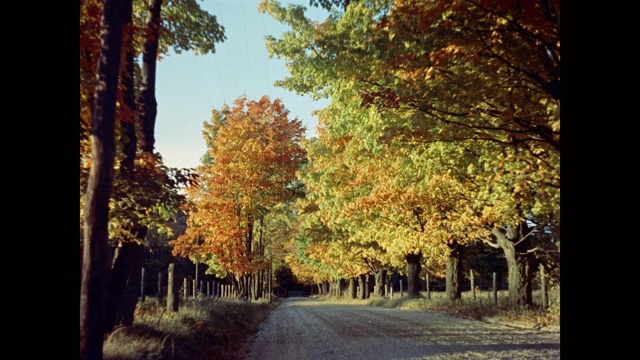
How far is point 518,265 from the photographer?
57.0ft

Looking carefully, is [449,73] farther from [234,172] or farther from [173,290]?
[234,172]

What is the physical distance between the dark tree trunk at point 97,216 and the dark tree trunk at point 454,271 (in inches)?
A: 839

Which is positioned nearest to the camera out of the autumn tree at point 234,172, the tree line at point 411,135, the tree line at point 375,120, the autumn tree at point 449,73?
the tree line at point 375,120

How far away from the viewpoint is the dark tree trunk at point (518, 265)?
55.1 feet

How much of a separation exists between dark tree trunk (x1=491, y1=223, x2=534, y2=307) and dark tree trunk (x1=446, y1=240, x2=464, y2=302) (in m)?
5.75

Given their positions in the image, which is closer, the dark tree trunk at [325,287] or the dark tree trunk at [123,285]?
the dark tree trunk at [123,285]

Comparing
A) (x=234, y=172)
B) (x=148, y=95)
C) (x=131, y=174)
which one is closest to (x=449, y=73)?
(x=131, y=174)

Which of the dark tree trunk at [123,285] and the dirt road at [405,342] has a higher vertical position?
the dark tree trunk at [123,285]

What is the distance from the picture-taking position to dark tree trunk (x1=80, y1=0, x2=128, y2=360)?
15.2 feet

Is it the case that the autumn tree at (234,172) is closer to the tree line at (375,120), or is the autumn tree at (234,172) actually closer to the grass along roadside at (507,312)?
the tree line at (375,120)

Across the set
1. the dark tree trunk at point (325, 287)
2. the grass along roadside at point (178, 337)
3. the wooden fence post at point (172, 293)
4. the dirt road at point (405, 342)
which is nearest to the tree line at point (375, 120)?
the grass along roadside at point (178, 337)

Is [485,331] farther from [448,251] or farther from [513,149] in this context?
[448,251]
